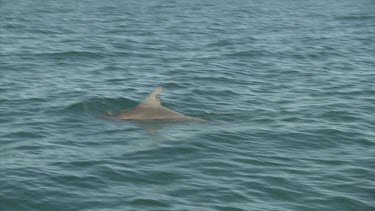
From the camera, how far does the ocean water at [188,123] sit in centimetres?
1423

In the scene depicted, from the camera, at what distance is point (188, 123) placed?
1919 cm

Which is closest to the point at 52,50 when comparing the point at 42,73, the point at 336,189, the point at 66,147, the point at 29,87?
the point at 42,73

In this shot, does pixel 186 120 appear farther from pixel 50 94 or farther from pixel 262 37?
pixel 262 37

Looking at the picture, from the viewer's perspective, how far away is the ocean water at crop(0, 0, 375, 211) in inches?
560

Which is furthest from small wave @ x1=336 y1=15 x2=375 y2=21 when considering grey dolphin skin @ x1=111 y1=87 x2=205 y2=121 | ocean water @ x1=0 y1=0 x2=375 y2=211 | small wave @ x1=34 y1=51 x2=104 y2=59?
grey dolphin skin @ x1=111 y1=87 x2=205 y2=121

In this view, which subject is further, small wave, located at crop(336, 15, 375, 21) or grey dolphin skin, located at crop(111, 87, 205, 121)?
small wave, located at crop(336, 15, 375, 21)

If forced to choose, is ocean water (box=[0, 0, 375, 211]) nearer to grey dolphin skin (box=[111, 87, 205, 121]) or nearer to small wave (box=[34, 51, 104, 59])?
small wave (box=[34, 51, 104, 59])

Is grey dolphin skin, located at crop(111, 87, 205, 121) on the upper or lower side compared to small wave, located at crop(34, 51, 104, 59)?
upper

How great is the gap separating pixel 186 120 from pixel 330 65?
Answer: 11.1 m

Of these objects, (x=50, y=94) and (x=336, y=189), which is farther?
(x=50, y=94)

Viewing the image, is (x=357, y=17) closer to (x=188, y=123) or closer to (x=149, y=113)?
(x=188, y=123)

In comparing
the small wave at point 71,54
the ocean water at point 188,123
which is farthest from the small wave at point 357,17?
the small wave at point 71,54

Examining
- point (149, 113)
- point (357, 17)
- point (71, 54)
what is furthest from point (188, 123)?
point (357, 17)

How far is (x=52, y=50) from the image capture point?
29812 millimetres
